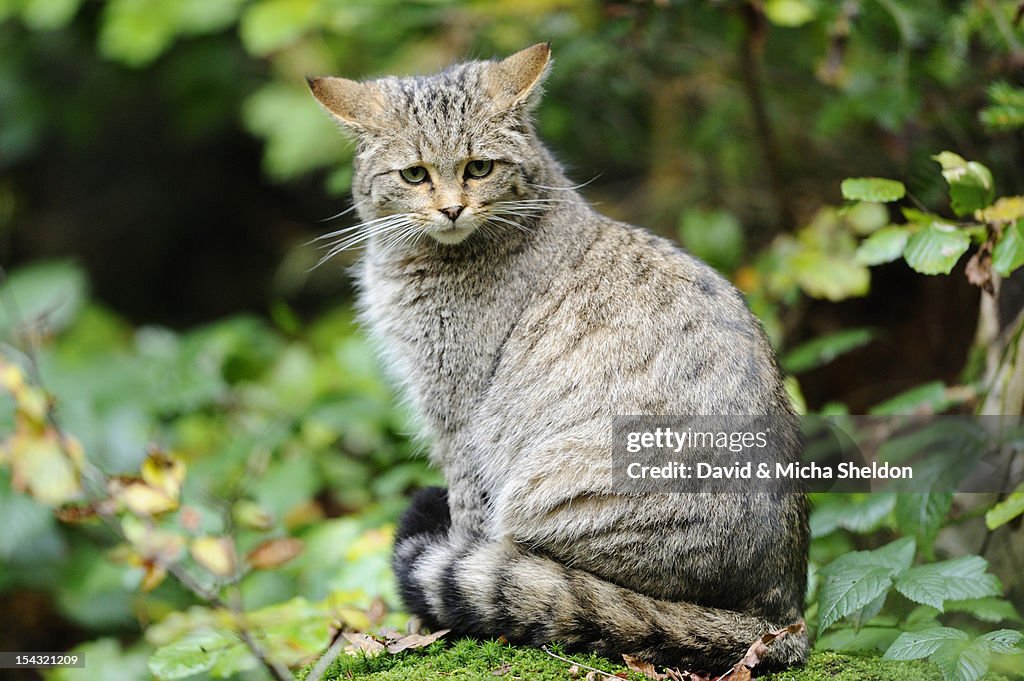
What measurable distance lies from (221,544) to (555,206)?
1.79 m

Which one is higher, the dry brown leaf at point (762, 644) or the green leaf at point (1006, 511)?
the green leaf at point (1006, 511)

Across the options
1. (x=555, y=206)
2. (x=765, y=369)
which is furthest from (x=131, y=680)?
(x=765, y=369)

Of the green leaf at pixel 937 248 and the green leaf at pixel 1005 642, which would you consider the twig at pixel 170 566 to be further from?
the green leaf at pixel 937 248

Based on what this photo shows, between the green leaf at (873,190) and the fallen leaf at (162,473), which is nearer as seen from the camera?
the fallen leaf at (162,473)

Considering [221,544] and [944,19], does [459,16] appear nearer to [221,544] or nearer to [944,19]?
[944,19]

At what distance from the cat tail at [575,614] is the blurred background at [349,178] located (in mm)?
730

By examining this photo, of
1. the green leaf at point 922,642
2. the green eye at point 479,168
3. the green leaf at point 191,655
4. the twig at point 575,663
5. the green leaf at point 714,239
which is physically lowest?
the green leaf at point 191,655

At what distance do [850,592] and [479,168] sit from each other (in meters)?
1.90

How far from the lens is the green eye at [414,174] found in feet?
11.4

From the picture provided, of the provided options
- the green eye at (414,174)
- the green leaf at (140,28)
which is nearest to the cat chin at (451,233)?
the green eye at (414,174)

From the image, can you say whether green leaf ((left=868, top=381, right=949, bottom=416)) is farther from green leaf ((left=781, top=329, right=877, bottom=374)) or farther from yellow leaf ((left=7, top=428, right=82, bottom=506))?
yellow leaf ((left=7, top=428, right=82, bottom=506))

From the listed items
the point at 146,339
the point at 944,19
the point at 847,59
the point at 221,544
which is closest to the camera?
the point at 221,544

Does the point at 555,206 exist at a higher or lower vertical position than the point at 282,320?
higher

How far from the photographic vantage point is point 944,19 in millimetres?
4688
